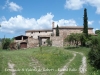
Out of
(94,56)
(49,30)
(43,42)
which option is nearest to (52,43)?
(43,42)

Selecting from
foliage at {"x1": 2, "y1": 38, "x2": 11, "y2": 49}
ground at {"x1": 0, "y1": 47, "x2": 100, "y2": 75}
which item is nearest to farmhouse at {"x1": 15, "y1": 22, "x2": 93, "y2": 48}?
foliage at {"x1": 2, "y1": 38, "x2": 11, "y2": 49}

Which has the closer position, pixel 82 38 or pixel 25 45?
pixel 82 38

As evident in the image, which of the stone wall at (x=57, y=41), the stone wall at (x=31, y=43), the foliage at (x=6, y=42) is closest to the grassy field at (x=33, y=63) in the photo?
the foliage at (x=6, y=42)

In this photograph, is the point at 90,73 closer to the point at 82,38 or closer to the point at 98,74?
the point at 98,74

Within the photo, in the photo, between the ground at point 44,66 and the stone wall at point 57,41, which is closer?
the ground at point 44,66

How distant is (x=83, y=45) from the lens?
53.6m

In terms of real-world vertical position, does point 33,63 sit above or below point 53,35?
below

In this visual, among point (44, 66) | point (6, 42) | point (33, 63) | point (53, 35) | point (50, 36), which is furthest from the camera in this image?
point (53, 35)

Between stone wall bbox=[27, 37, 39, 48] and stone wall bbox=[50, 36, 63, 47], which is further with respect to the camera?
stone wall bbox=[27, 37, 39, 48]

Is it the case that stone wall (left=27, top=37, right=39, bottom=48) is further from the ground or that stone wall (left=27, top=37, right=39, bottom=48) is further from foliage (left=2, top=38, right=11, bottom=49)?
the ground

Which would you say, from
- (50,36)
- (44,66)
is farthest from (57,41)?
(44,66)

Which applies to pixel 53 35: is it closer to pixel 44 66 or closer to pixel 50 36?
pixel 50 36

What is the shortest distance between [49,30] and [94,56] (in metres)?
62.9

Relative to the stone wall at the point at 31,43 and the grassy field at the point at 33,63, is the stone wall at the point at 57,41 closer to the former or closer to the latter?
the stone wall at the point at 31,43
